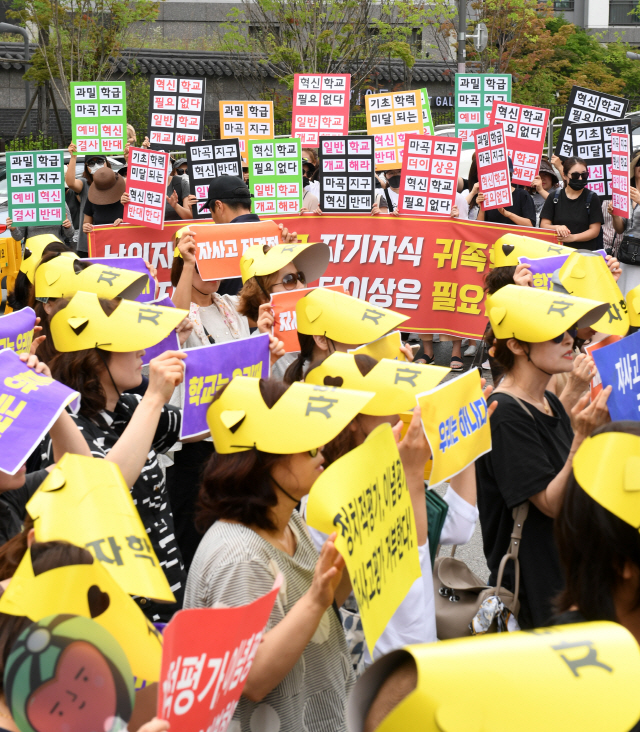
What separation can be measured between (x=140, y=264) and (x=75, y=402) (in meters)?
2.98

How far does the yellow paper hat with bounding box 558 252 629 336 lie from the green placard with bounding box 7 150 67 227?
18.5 feet

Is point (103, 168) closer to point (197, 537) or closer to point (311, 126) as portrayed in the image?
point (311, 126)

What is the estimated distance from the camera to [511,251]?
18.7ft

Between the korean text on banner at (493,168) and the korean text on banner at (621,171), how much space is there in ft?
3.08

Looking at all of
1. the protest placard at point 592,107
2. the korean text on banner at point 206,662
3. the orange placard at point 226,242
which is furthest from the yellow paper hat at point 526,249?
the protest placard at point 592,107

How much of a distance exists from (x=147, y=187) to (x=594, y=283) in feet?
15.5

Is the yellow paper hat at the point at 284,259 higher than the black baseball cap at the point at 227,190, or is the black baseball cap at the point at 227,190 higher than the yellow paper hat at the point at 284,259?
the black baseball cap at the point at 227,190

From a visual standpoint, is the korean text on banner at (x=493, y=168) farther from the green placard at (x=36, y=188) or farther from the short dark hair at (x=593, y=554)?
the short dark hair at (x=593, y=554)

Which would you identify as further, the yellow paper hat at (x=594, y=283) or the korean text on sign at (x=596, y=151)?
the korean text on sign at (x=596, y=151)

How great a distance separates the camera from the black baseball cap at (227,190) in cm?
649

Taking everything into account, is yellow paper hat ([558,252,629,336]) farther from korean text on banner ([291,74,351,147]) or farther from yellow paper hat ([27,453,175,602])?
korean text on banner ([291,74,351,147])

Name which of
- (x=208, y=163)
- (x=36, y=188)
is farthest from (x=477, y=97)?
(x=36, y=188)

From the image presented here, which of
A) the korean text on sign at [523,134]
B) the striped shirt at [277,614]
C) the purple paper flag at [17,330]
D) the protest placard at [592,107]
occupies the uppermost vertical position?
the protest placard at [592,107]

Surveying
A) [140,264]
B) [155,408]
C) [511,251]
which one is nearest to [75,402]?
[155,408]
